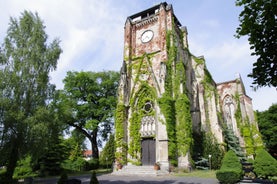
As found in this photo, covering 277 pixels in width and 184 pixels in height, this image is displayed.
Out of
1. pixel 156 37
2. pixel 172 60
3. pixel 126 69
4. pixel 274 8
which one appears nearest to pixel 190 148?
pixel 172 60

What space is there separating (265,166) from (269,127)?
26.8 metres

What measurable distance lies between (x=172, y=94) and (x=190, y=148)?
6158 mm

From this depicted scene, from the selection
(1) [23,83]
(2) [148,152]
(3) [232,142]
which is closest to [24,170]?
(1) [23,83]

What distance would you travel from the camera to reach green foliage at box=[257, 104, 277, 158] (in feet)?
113

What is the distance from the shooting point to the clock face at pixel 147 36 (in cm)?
2770

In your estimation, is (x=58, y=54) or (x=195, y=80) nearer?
(x=58, y=54)

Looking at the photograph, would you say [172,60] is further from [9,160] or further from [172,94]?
[9,160]

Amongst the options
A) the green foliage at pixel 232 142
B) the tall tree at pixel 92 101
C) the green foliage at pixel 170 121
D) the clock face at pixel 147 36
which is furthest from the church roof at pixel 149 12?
the green foliage at pixel 232 142

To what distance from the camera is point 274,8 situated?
619 cm

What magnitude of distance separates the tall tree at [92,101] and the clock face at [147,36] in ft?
27.3

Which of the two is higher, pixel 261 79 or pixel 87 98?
pixel 87 98

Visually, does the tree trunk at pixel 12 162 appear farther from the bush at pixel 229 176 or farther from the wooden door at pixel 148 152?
the wooden door at pixel 148 152

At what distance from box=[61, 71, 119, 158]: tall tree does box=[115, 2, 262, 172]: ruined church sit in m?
6.26

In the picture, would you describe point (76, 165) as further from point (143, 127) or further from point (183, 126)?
A: point (183, 126)
